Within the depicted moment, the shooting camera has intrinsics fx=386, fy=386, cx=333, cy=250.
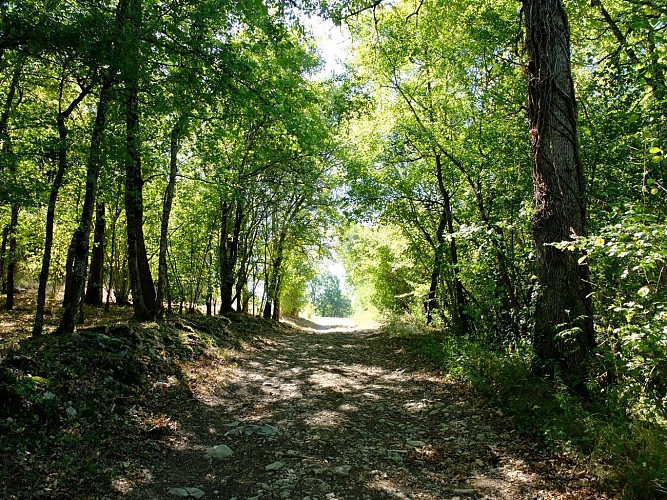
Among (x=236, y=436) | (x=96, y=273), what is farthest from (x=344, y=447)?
(x=96, y=273)

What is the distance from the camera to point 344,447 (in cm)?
512

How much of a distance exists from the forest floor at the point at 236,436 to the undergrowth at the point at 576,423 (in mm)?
195

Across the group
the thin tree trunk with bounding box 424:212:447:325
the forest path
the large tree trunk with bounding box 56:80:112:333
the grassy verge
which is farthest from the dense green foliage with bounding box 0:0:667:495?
the grassy verge

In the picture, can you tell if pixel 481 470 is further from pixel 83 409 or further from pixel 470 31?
pixel 470 31

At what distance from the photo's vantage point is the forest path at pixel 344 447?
13.2 feet

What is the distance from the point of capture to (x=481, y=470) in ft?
14.4

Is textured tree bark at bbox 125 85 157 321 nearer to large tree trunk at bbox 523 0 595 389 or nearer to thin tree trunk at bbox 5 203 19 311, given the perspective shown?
thin tree trunk at bbox 5 203 19 311

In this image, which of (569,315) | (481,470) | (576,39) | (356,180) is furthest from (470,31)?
(481,470)

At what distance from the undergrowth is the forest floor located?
195 mm

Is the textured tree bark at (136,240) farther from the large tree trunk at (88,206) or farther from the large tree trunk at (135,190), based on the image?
the large tree trunk at (88,206)

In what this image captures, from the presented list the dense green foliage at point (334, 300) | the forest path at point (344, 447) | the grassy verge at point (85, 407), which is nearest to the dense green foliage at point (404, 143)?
the forest path at point (344, 447)

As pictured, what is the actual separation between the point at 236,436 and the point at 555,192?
227 inches

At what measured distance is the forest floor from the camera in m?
3.94

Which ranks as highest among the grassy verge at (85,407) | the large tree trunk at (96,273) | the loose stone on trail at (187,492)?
the large tree trunk at (96,273)
